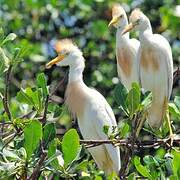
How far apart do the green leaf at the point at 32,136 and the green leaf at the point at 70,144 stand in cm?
7

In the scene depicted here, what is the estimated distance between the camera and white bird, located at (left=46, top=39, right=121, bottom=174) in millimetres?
2859

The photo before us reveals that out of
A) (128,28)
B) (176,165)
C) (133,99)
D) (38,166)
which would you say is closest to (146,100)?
(133,99)

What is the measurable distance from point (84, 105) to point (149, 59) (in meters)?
0.35

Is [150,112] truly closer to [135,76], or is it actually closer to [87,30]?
[135,76]

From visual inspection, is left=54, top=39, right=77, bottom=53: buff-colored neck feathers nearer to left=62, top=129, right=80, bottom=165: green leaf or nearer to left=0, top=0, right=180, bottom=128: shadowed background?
left=62, top=129, right=80, bottom=165: green leaf

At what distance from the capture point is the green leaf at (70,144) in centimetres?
181

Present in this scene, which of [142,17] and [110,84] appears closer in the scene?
[142,17]

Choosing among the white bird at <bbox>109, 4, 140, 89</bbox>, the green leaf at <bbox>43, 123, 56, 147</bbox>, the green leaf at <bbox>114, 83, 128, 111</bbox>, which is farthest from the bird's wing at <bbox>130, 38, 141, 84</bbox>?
the green leaf at <bbox>43, 123, 56, 147</bbox>

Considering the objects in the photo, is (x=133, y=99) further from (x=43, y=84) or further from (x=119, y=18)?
(x=119, y=18)

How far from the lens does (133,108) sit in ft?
6.44

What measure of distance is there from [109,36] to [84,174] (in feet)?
7.47

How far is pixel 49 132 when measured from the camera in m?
1.88

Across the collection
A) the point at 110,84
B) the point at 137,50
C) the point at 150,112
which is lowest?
the point at 110,84

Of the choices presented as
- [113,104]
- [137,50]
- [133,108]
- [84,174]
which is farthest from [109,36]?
[133,108]
